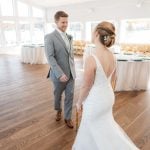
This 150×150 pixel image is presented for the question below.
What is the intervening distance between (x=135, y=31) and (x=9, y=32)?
25.6 ft

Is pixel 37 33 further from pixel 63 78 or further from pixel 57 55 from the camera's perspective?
pixel 63 78

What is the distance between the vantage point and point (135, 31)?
10.1m

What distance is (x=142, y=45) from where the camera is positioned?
9.02 metres

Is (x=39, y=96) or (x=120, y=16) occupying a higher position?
(x=120, y=16)

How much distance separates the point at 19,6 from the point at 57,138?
1167cm

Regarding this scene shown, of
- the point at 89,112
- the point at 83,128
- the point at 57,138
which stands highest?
the point at 89,112

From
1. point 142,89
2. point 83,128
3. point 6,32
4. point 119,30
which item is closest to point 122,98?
point 142,89

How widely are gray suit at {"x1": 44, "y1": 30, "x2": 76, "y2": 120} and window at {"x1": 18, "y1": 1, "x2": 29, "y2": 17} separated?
36.1 feet

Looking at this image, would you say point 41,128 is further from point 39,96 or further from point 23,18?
point 23,18

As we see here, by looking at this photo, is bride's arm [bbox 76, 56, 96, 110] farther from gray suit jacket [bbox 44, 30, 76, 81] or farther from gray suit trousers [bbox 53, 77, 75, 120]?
gray suit trousers [bbox 53, 77, 75, 120]

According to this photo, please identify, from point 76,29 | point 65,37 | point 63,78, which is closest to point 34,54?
point 76,29

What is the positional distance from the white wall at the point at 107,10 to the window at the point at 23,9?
2.50 m

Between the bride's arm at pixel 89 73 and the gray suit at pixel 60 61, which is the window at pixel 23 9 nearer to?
the gray suit at pixel 60 61

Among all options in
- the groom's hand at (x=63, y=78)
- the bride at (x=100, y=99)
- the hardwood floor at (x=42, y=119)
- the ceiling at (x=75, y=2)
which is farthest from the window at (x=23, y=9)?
the bride at (x=100, y=99)
